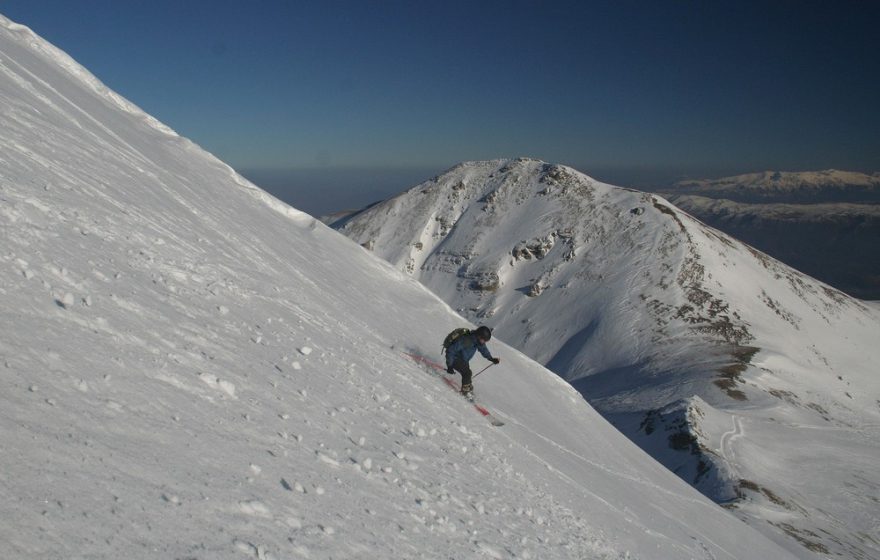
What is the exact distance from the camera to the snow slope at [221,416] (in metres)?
5.52

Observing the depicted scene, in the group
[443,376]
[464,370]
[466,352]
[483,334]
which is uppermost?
[483,334]

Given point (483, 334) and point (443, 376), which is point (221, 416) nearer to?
point (483, 334)

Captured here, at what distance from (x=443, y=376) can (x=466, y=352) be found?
113 cm

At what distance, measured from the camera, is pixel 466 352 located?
16.0 meters

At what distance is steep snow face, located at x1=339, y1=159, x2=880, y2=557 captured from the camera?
131ft

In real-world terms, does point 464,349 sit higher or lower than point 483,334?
lower

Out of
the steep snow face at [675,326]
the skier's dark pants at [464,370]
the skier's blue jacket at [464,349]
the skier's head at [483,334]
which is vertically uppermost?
the steep snow face at [675,326]

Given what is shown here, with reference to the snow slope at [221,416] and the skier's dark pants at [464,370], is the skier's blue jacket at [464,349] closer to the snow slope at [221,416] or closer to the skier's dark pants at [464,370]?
the skier's dark pants at [464,370]

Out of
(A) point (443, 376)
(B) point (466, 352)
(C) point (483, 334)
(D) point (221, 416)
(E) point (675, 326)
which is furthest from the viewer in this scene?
(E) point (675, 326)

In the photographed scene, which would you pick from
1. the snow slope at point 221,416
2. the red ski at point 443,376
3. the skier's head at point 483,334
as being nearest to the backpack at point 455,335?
the skier's head at point 483,334

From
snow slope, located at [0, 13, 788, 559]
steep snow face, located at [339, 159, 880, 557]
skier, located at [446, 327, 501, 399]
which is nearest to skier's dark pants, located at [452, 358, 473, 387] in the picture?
skier, located at [446, 327, 501, 399]

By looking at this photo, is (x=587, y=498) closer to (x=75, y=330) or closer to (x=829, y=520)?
(x=75, y=330)

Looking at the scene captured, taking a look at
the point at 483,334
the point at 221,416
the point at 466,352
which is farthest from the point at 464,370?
the point at 221,416

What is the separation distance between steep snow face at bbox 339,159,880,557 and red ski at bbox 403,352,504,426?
17.8m
